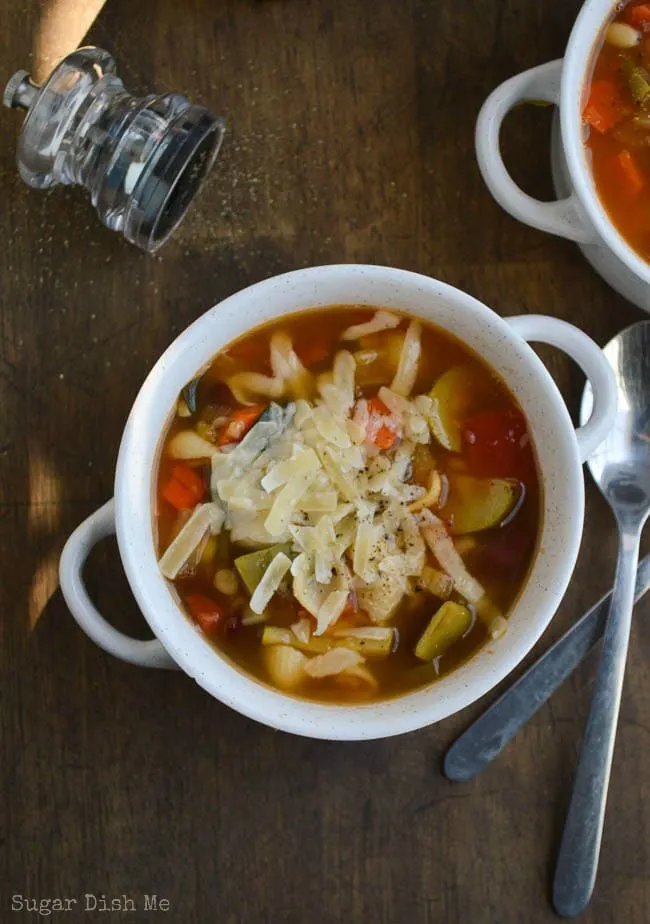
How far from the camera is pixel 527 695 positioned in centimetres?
208

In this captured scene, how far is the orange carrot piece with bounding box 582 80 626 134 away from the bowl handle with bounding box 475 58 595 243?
0.24 ft

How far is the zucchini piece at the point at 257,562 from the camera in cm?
188

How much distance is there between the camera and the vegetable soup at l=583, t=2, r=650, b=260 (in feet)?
6.57

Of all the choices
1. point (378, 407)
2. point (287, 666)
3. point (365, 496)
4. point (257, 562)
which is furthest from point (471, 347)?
point (287, 666)

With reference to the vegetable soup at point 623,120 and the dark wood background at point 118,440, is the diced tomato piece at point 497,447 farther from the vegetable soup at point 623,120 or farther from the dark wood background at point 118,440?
the vegetable soup at point 623,120

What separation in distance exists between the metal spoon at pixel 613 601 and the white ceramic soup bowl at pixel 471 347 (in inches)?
10.9

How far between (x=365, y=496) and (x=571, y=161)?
0.74 metres

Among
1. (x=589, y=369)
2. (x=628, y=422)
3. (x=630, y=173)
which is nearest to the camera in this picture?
(x=589, y=369)

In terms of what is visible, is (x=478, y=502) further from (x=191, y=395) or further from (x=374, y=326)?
(x=191, y=395)

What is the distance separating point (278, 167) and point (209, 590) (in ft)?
2.98

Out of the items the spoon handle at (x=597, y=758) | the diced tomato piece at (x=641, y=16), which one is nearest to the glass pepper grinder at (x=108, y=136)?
the diced tomato piece at (x=641, y=16)

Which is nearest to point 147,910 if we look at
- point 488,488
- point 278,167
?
point 488,488

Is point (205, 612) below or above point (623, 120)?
below

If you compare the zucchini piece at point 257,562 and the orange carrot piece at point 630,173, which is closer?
the zucchini piece at point 257,562
